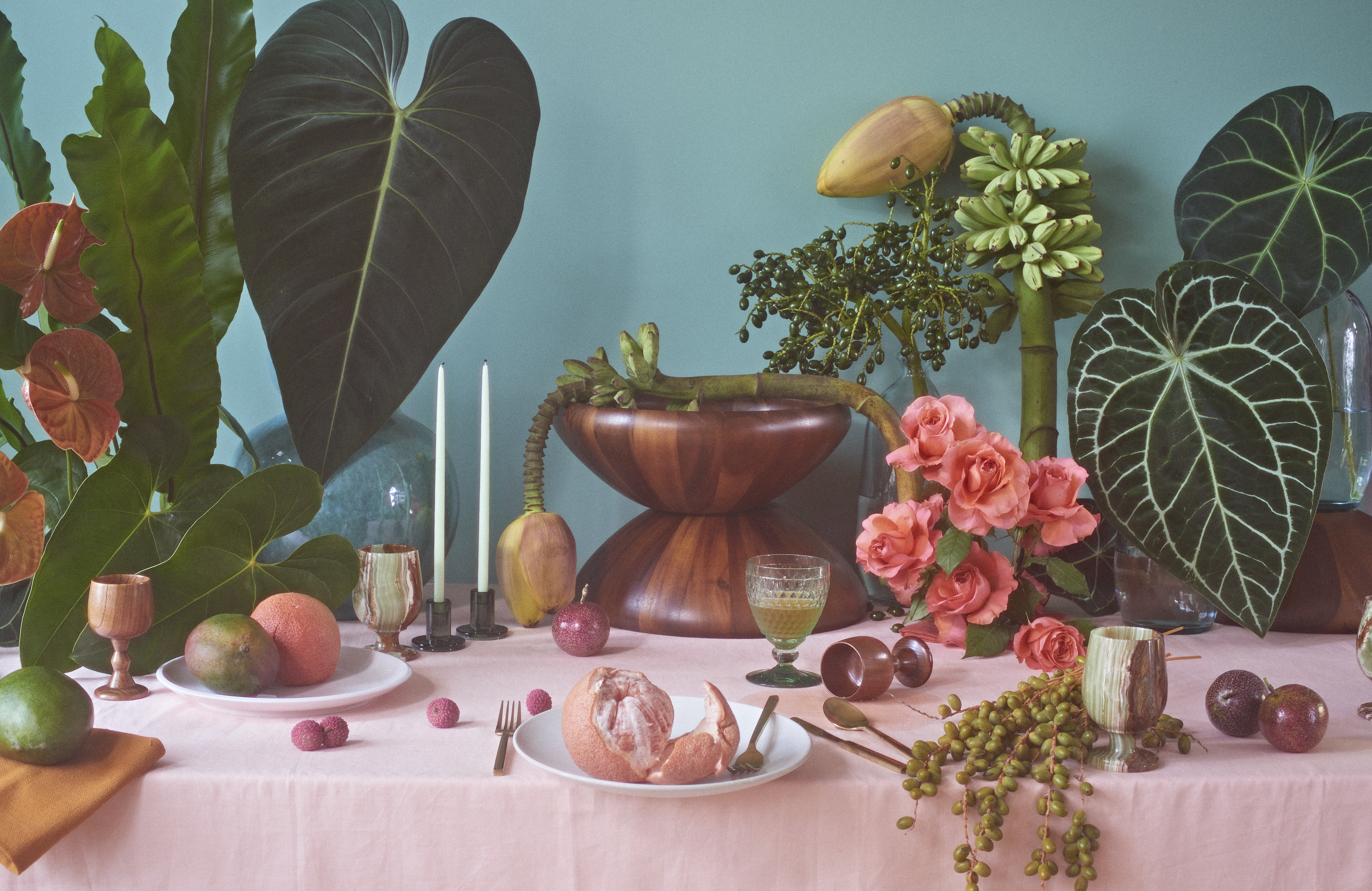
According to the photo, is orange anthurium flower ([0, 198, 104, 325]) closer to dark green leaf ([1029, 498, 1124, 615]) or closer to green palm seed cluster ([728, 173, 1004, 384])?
green palm seed cluster ([728, 173, 1004, 384])

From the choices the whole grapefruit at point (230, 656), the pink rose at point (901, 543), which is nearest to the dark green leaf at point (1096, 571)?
the pink rose at point (901, 543)

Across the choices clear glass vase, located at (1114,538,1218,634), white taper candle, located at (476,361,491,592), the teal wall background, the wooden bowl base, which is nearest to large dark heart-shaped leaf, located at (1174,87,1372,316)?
the teal wall background

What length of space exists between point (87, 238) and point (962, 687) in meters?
0.87

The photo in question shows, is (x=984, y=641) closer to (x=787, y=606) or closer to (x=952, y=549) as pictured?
(x=952, y=549)

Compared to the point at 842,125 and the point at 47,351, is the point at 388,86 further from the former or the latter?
the point at 842,125

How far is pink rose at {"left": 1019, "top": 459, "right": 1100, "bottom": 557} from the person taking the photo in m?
0.96

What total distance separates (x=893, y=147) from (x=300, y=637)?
0.87 metres

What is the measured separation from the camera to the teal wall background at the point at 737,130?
129 centimetres

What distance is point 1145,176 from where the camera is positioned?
1325 millimetres

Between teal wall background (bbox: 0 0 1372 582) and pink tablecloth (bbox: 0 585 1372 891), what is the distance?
66 centimetres

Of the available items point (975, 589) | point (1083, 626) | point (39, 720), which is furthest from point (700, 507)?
point (39, 720)

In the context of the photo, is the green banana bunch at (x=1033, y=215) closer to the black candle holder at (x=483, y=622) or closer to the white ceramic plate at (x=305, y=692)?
the black candle holder at (x=483, y=622)

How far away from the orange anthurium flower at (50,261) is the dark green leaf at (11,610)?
0.27 metres

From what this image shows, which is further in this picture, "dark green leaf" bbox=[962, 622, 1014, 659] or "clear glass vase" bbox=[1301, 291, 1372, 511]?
"clear glass vase" bbox=[1301, 291, 1372, 511]
